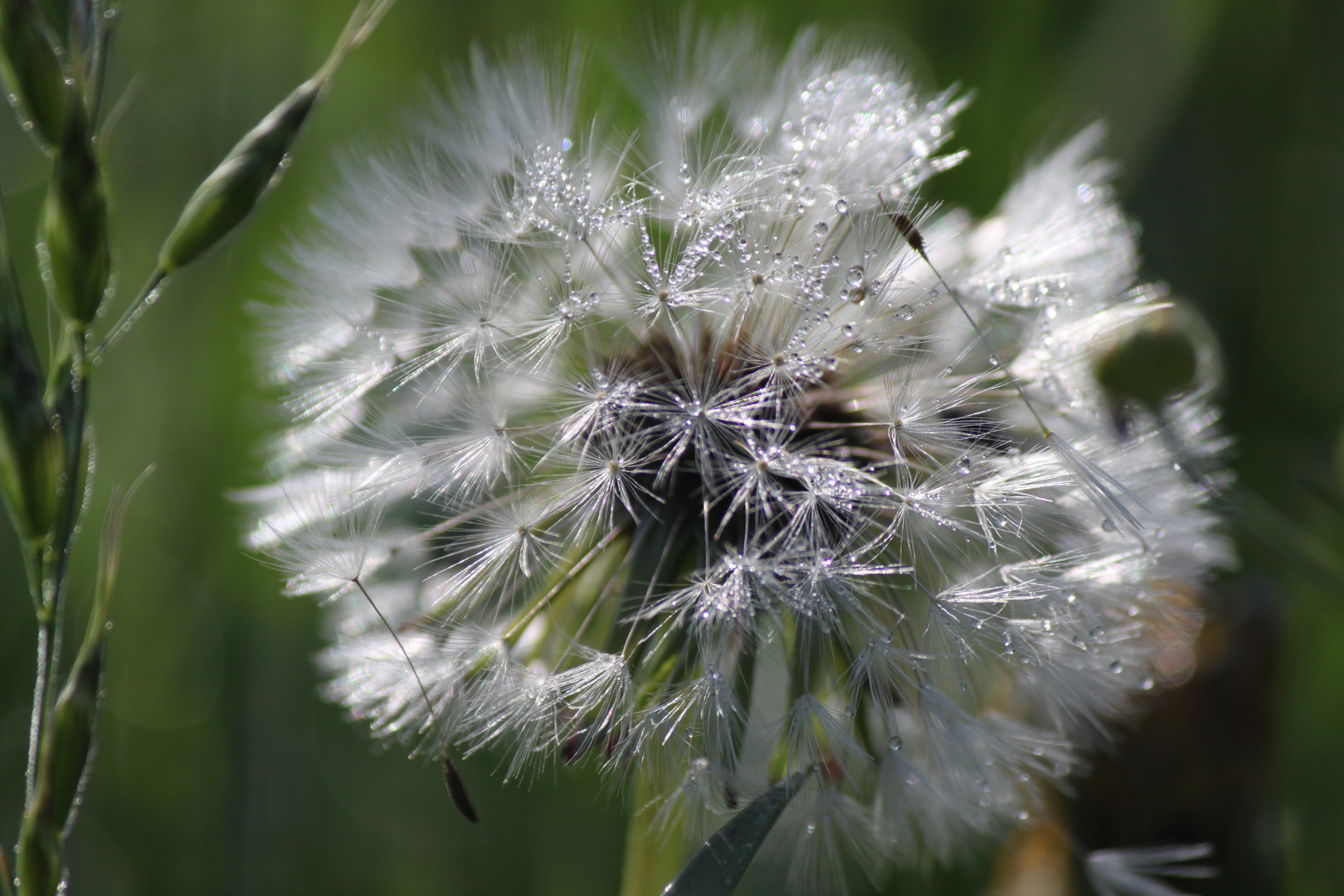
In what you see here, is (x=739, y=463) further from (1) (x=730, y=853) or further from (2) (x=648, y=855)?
(2) (x=648, y=855)

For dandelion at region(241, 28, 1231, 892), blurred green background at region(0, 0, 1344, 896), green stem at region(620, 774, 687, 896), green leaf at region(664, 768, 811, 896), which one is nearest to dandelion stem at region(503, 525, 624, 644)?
dandelion at region(241, 28, 1231, 892)

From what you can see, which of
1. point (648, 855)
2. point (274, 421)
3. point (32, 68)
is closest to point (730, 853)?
point (648, 855)

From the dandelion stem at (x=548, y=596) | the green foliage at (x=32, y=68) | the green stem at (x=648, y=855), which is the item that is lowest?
the green stem at (x=648, y=855)

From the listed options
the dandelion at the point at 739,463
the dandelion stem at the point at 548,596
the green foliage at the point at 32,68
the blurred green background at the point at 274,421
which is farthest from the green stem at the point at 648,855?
the green foliage at the point at 32,68

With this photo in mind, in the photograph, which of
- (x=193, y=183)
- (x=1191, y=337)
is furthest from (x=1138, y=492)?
(x=193, y=183)

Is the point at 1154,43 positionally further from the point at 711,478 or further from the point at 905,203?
the point at 711,478

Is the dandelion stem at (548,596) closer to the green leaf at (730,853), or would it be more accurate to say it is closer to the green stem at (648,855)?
the green stem at (648,855)

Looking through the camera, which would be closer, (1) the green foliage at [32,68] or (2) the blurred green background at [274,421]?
(1) the green foliage at [32,68]
